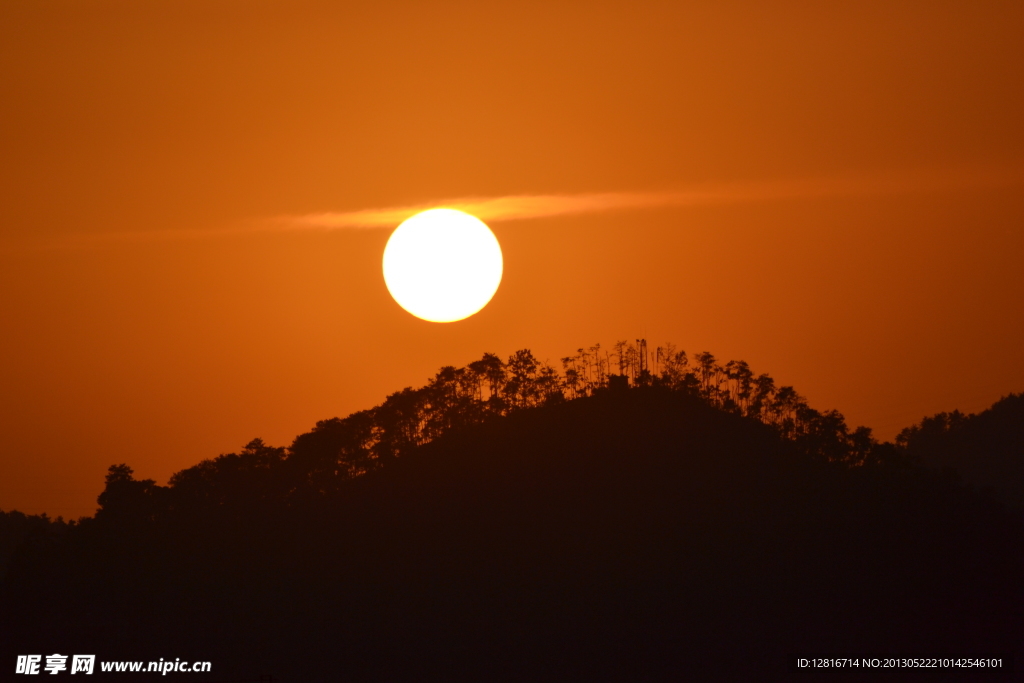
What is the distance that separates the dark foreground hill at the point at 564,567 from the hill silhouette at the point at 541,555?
1.10 ft

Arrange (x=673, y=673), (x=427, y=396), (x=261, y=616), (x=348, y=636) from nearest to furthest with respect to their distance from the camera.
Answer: (x=673, y=673) → (x=348, y=636) → (x=261, y=616) → (x=427, y=396)

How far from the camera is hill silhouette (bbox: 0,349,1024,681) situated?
12281 centimetres

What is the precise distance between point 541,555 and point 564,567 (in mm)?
3808

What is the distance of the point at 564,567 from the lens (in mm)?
131625

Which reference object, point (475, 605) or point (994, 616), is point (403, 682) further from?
point (994, 616)

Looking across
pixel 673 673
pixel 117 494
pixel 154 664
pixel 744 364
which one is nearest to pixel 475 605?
pixel 673 673

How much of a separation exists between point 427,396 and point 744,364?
5993 centimetres

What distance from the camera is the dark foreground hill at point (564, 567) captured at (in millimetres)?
122188

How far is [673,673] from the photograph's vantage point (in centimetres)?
11606

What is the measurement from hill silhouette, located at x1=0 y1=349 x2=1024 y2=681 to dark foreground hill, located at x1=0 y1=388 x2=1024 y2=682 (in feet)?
1.10

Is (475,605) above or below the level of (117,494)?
below

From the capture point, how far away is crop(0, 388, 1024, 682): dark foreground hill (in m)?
122

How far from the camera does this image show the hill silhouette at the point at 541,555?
403ft

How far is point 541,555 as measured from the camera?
134 metres
